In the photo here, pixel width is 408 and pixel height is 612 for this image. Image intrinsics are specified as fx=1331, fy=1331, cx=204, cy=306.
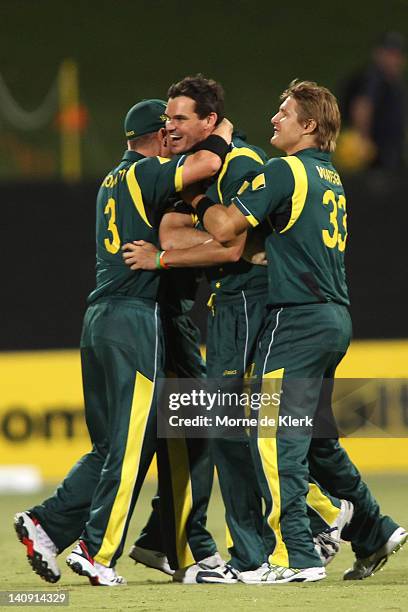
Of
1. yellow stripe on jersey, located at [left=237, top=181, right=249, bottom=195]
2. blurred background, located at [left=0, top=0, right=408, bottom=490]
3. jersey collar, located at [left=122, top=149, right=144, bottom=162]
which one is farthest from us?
blurred background, located at [left=0, top=0, right=408, bottom=490]

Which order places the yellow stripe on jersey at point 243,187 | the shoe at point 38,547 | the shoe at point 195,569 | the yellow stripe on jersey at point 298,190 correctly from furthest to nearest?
the shoe at point 195,569 < the shoe at point 38,547 < the yellow stripe on jersey at point 243,187 < the yellow stripe on jersey at point 298,190

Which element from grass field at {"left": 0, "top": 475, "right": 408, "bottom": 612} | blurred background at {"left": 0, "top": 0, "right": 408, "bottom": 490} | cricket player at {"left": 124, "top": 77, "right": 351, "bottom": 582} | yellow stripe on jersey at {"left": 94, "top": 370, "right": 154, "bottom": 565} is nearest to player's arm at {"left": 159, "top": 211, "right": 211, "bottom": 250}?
cricket player at {"left": 124, "top": 77, "right": 351, "bottom": 582}

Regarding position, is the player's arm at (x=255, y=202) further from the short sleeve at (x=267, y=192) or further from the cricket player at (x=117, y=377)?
the cricket player at (x=117, y=377)

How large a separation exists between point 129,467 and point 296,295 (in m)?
1.06

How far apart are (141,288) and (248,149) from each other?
2.62 ft

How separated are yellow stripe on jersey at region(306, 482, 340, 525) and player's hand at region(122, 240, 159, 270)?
1.30 meters

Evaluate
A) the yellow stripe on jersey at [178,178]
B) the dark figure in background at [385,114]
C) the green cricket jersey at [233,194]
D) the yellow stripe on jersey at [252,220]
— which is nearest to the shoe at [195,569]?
the green cricket jersey at [233,194]

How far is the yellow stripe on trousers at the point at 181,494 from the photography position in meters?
6.23

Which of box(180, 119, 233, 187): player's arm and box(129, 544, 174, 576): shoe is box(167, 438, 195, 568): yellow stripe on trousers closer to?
box(129, 544, 174, 576): shoe

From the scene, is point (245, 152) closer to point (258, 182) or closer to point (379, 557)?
point (258, 182)

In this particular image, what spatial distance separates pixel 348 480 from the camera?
19.7ft

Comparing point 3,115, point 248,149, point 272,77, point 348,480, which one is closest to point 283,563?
point 348,480

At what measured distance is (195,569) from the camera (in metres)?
6.18

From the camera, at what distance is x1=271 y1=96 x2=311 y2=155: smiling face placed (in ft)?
19.2
